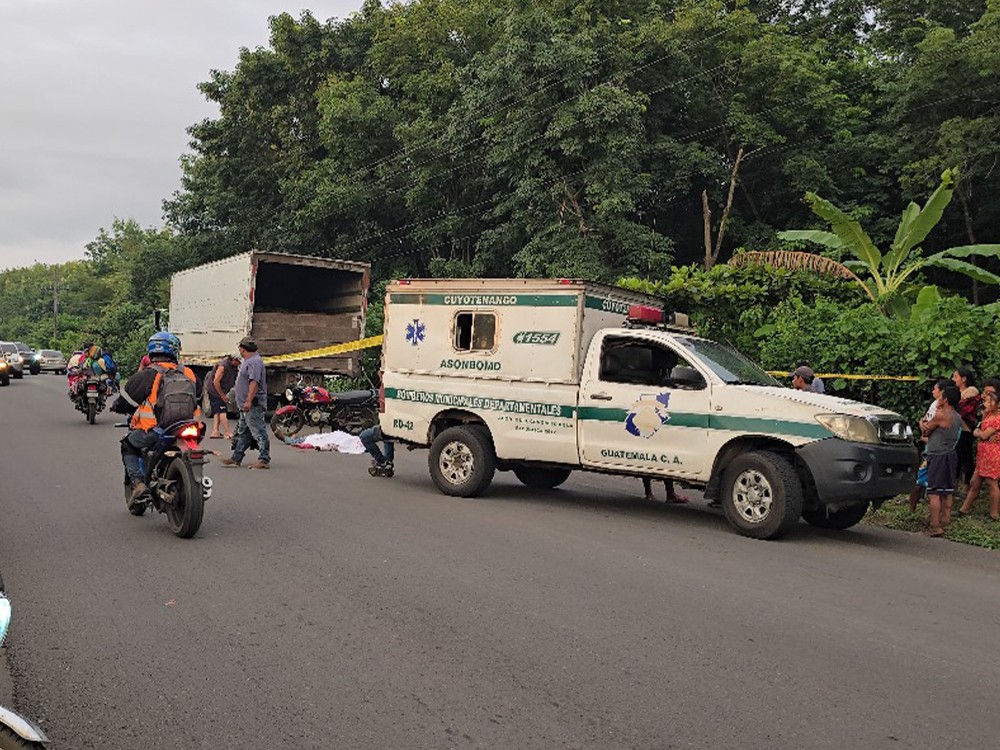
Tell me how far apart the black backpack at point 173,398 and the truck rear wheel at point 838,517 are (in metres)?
5.98

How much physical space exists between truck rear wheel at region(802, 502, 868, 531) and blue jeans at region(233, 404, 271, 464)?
270 inches

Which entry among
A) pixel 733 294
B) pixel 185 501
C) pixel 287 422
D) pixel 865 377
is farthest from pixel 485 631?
pixel 287 422

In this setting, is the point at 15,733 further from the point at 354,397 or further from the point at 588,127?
the point at 588,127

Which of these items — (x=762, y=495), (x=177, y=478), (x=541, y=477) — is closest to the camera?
(x=177, y=478)

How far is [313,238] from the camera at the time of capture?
35.5 metres

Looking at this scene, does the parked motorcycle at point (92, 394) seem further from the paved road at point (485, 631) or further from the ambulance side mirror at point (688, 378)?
the ambulance side mirror at point (688, 378)

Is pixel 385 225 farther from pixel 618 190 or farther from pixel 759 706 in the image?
pixel 759 706

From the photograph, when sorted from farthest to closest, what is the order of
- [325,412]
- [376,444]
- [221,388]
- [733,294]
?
[325,412] → [221,388] → [733,294] → [376,444]

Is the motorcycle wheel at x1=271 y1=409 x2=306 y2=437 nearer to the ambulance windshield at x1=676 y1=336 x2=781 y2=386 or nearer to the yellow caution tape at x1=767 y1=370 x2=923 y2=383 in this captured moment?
the yellow caution tape at x1=767 y1=370 x2=923 y2=383

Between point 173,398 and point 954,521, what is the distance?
7.84 metres

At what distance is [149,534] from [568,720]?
16.2 feet

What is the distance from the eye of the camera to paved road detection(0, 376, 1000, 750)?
3.96 metres

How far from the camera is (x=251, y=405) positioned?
1209 centimetres

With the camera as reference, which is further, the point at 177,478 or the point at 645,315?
the point at 645,315
